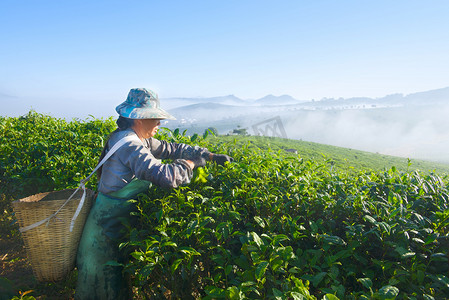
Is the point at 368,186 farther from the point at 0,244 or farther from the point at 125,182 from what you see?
the point at 0,244

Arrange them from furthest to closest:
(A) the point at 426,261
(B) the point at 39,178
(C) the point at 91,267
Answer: (B) the point at 39,178
(C) the point at 91,267
(A) the point at 426,261

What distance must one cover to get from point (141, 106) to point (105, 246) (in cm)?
139

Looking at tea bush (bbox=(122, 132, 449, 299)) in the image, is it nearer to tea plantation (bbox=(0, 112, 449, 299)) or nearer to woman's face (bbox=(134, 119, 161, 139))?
tea plantation (bbox=(0, 112, 449, 299))

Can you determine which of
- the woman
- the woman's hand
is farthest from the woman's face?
the woman's hand

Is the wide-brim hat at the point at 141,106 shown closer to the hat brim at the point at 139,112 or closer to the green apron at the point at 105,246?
the hat brim at the point at 139,112

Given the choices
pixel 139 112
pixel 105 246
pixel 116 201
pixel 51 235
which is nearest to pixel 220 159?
pixel 139 112

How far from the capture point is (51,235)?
2584 mm

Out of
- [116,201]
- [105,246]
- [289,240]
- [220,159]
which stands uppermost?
[220,159]

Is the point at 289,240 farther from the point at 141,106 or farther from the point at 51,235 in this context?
the point at 51,235

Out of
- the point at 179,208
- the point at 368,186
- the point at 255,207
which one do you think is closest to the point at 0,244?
the point at 179,208

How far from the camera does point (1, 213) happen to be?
16.0 feet

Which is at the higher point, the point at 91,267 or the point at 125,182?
the point at 125,182

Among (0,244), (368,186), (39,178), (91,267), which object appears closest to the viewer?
(91,267)

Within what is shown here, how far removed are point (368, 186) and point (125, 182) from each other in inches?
92.7
